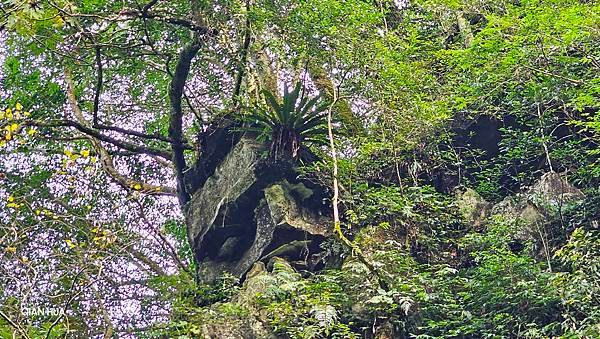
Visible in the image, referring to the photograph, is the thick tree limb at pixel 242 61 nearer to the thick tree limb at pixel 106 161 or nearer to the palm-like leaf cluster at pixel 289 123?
the palm-like leaf cluster at pixel 289 123

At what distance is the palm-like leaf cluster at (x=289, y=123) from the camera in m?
7.94

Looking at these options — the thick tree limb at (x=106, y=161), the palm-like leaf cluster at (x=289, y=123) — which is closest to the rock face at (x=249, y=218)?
the palm-like leaf cluster at (x=289, y=123)

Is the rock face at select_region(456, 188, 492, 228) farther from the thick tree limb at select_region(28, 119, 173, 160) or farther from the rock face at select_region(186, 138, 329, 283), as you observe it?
the thick tree limb at select_region(28, 119, 173, 160)

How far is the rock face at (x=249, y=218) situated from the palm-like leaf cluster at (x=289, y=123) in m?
0.22

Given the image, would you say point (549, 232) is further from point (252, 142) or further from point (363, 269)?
point (252, 142)

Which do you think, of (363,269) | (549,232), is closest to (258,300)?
(363,269)

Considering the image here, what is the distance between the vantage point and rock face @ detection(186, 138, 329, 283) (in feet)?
26.3

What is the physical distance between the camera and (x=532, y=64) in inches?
339

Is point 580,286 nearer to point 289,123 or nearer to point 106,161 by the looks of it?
point 289,123

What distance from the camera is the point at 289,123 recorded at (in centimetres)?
819

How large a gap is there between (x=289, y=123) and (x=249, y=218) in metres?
1.32

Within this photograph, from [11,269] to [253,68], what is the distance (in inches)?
169

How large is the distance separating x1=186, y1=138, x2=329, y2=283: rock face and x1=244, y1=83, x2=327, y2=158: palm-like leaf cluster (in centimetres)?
22

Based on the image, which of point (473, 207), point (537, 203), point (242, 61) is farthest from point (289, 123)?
point (537, 203)
